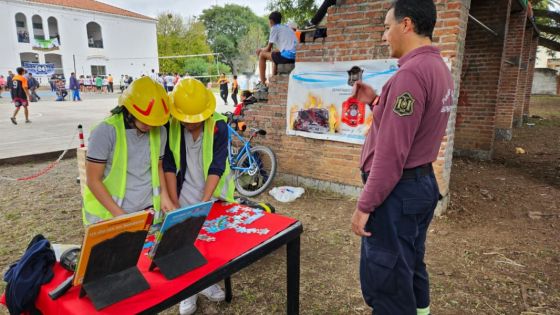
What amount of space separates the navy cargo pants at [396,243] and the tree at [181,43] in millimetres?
42404

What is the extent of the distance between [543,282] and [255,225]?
2629 mm

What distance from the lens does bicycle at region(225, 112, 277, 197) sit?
209 inches

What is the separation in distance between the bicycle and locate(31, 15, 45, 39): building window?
126 ft

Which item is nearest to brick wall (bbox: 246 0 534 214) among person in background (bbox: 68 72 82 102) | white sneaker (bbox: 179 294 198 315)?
white sneaker (bbox: 179 294 198 315)

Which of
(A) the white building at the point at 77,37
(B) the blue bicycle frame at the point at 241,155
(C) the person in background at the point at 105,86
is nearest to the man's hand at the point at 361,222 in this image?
(B) the blue bicycle frame at the point at 241,155

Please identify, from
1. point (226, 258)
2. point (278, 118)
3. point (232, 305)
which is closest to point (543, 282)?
point (232, 305)

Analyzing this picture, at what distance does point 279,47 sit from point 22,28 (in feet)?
124

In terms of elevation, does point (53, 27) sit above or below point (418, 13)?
above

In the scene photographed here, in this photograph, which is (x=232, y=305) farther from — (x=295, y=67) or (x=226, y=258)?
(x=295, y=67)

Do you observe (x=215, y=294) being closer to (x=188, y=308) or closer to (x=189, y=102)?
(x=188, y=308)

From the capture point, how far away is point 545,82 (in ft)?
88.8

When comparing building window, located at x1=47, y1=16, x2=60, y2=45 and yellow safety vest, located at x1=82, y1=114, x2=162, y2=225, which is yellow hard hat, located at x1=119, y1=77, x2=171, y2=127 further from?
building window, located at x1=47, y1=16, x2=60, y2=45

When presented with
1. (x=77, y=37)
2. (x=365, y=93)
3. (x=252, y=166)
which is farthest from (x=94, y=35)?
(x=365, y=93)

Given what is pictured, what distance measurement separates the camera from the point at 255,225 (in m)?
2.00
